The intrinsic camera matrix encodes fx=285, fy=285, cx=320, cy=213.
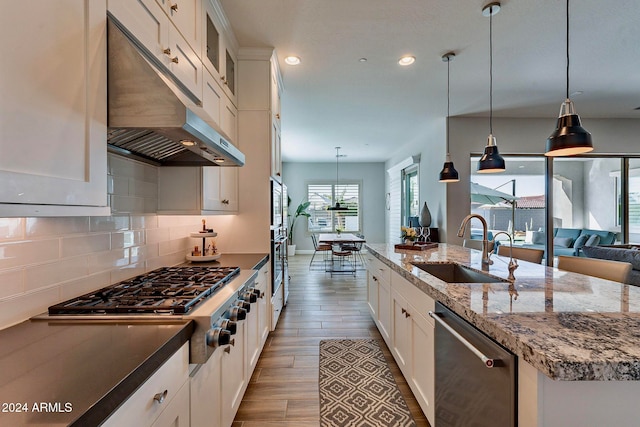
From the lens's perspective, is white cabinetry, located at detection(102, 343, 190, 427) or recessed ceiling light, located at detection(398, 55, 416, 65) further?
recessed ceiling light, located at detection(398, 55, 416, 65)

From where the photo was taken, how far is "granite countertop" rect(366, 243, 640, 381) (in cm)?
71

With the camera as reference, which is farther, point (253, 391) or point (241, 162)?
point (253, 391)

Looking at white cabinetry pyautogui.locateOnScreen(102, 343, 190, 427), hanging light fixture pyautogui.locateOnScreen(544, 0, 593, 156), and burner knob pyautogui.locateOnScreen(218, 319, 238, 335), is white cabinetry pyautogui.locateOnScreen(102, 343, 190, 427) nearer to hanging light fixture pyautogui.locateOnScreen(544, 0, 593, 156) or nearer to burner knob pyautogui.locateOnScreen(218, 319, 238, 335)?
burner knob pyautogui.locateOnScreen(218, 319, 238, 335)

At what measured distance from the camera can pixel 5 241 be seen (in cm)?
93

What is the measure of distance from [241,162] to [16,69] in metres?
1.15

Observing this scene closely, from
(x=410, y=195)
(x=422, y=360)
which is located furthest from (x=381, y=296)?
(x=410, y=195)

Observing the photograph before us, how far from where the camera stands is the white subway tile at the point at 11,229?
0.93 metres

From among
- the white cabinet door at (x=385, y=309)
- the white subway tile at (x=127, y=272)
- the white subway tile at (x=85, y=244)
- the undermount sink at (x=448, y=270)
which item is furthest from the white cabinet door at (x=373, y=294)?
the white subway tile at (x=85, y=244)

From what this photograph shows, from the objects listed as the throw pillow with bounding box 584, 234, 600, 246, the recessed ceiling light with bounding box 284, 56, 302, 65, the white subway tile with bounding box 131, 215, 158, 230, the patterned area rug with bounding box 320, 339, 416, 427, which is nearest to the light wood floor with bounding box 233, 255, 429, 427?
the patterned area rug with bounding box 320, 339, 416, 427

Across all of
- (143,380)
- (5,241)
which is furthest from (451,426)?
(5,241)

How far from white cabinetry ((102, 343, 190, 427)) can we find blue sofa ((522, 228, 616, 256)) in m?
5.56

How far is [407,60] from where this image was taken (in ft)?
9.39

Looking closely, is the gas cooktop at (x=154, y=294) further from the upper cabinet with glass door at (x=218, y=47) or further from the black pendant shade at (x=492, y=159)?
the black pendant shade at (x=492, y=159)

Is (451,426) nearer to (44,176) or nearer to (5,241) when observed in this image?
(44,176)
